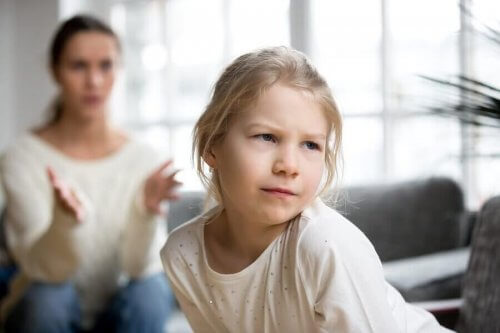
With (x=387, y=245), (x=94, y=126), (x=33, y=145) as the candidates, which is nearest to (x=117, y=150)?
(x=94, y=126)

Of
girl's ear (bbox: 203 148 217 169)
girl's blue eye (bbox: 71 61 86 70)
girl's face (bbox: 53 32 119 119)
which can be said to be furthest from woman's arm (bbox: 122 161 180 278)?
A: girl's ear (bbox: 203 148 217 169)

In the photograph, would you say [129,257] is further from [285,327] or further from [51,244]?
[285,327]

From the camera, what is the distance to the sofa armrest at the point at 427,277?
1775 millimetres

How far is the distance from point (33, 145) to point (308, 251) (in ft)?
5.19

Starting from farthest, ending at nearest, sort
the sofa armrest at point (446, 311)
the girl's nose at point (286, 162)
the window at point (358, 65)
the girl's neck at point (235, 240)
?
the window at point (358, 65)
the sofa armrest at point (446, 311)
the girl's neck at point (235, 240)
the girl's nose at point (286, 162)

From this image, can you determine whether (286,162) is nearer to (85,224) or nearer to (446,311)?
(446,311)

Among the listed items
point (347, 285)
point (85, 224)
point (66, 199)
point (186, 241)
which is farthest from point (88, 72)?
point (347, 285)

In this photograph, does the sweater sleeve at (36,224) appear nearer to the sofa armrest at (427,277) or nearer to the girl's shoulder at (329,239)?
the sofa armrest at (427,277)

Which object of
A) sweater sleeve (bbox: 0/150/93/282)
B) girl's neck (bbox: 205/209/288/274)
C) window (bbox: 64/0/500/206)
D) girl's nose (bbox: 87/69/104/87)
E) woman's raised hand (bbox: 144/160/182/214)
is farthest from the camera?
window (bbox: 64/0/500/206)

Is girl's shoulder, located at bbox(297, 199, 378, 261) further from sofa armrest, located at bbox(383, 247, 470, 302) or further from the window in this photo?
the window

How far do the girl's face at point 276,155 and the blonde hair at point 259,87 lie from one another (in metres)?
0.01

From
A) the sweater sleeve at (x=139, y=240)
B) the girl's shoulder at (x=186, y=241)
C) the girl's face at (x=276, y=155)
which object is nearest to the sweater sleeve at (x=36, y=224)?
the sweater sleeve at (x=139, y=240)

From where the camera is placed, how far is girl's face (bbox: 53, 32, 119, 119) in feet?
7.55

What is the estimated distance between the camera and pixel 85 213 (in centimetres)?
206
